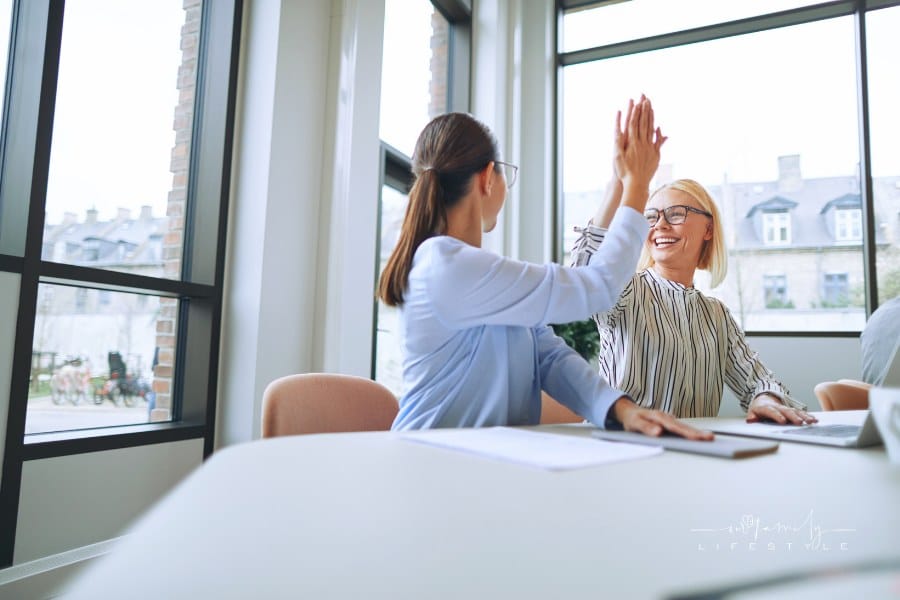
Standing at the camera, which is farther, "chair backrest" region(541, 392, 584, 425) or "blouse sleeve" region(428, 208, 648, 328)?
"chair backrest" region(541, 392, 584, 425)

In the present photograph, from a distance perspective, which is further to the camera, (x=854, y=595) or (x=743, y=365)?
(x=743, y=365)

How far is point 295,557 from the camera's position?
355 mm

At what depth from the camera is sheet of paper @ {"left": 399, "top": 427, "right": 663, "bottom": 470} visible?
2.12 ft

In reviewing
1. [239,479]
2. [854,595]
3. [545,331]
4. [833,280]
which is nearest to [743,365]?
[545,331]

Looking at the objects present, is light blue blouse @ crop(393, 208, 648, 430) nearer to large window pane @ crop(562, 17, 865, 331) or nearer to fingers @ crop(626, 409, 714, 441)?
fingers @ crop(626, 409, 714, 441)

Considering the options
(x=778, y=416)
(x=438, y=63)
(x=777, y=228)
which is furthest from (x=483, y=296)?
(x=777, y=228)

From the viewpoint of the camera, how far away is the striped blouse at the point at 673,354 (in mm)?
1612

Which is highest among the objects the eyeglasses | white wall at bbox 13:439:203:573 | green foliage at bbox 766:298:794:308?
the eyeglasses

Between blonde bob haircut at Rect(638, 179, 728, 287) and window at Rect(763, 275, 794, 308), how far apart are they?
227 cm

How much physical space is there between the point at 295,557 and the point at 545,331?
1067 mm

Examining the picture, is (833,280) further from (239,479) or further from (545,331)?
(239,479)

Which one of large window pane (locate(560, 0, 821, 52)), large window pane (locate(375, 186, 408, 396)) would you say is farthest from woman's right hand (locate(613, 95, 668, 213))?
large window pane (locate(560, 0, 821, 52))

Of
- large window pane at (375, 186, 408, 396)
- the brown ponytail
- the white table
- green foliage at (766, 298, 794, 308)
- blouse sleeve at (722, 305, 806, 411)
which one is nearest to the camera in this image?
the white table

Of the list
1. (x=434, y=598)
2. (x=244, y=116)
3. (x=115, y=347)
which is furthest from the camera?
(x=244, y=116)
